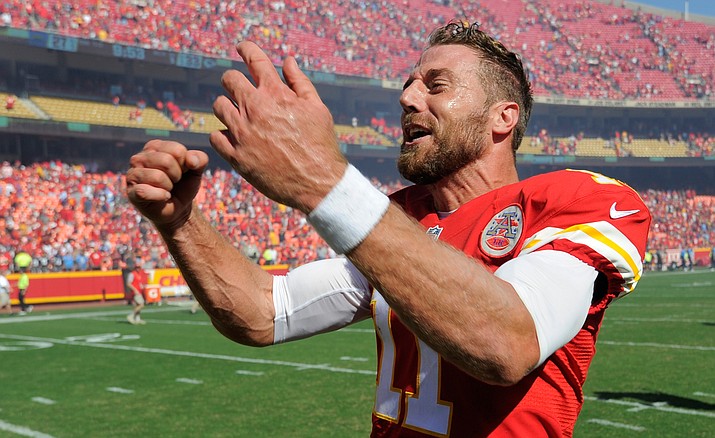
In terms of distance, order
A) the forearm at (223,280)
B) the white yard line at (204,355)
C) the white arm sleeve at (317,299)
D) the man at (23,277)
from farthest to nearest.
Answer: the man at (23,277) → the white yard line at (204,355) → the white arm sleeve at (317,299) → the forearm at (223,280)

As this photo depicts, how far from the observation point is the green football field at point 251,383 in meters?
7.13

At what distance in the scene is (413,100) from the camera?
2.28 metres

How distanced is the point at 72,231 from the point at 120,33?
32.4ft

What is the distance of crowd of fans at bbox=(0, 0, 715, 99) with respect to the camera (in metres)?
32.1

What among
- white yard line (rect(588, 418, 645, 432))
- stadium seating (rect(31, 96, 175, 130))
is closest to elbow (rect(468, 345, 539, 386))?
white yard line (rect(588, 418, 645, 432))

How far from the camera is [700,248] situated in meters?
40.1

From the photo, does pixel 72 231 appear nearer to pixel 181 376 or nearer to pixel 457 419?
pixel 181 376

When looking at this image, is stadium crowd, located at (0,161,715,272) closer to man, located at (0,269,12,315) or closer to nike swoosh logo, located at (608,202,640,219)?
man, located at (0,269,12,315)

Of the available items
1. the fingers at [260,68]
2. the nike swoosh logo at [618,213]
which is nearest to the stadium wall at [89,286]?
the nike swoosh logo at [618,213]

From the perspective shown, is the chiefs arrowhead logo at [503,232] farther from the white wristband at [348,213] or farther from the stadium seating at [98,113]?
the stadium seating at [98,113]

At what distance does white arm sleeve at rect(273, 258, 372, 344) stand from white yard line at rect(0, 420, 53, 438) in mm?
5376

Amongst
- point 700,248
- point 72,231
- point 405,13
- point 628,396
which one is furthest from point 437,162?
point 405,13

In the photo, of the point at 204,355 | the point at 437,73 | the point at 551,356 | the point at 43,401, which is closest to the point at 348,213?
the point at 551,356

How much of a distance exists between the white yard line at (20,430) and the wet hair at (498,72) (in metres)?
5.94
